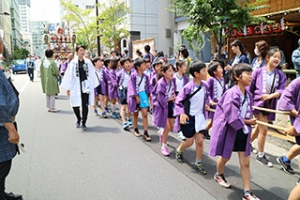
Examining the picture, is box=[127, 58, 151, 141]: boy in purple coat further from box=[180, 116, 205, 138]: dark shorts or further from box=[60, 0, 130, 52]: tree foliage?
box=[60, 0, 130, 52]: tree foliage

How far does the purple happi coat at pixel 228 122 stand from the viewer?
9.67ft

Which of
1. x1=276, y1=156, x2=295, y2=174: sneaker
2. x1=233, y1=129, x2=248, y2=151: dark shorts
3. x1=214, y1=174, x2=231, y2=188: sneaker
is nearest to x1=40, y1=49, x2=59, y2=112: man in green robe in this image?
x1=214, y1=174, x2=231, y2=188: sneaker

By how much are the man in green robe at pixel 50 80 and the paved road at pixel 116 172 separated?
2970 millimetres

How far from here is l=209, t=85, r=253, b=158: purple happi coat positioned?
2947 mm

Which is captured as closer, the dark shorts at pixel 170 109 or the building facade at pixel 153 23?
the dark shorts at pixel 170 109

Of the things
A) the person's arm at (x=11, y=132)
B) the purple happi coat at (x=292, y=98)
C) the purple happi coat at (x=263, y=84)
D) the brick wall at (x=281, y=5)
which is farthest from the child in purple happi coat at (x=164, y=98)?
the brick wall at (x=281, y=5)

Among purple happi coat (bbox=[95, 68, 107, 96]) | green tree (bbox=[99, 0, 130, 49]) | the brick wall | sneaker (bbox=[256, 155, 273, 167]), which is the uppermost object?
green tree (bbox=[99, 0, 130, 49])

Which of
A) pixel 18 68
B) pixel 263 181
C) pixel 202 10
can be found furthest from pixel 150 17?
pixel 263 181

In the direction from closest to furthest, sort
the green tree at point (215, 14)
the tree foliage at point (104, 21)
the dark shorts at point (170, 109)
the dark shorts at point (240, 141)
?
the dark shorts at point (240, 141) → the dark shorts at point (170, 109) → the green tree at point (215, 14) → the tree foliage at point (104, 21)

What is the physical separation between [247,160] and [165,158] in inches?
68.5

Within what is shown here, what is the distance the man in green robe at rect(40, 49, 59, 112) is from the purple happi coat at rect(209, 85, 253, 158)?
6889mm

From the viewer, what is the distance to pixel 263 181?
3613 mm

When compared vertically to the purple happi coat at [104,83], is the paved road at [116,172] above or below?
below

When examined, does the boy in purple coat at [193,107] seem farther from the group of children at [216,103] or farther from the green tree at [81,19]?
the green tree at [81,19]
